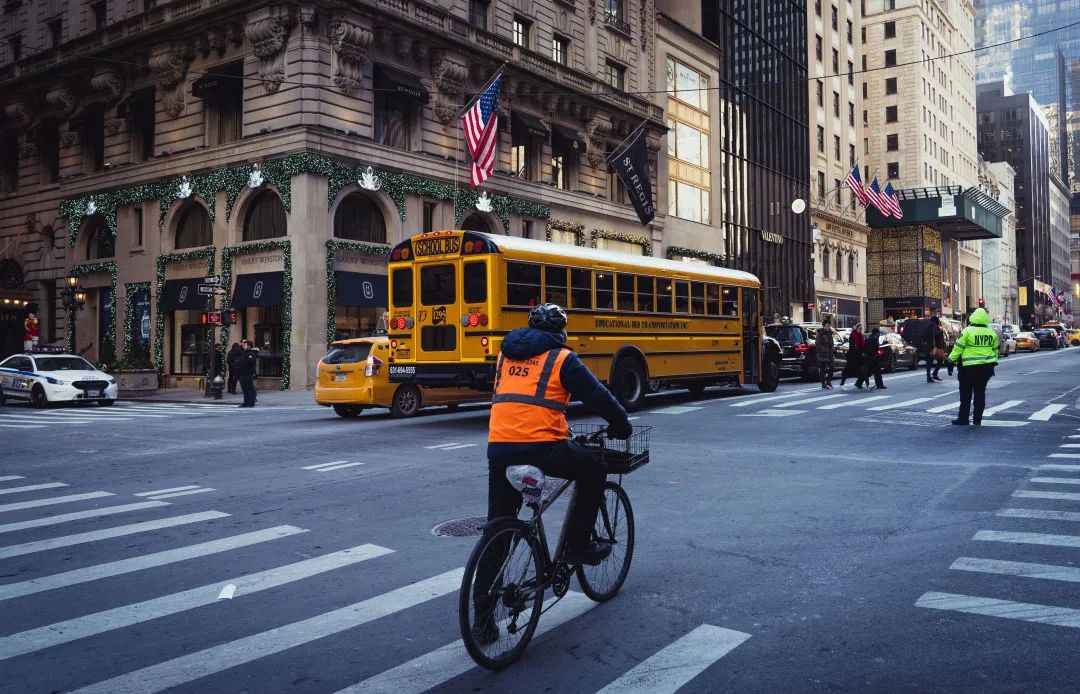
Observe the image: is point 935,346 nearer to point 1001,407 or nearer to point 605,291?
point 1001,407

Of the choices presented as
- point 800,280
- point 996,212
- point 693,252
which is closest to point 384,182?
point 693,252

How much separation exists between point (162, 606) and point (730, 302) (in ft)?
59.9

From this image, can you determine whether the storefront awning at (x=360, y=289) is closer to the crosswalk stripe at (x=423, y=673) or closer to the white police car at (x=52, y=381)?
the white police car at (x=52, y=381)

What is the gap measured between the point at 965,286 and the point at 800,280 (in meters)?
50.3

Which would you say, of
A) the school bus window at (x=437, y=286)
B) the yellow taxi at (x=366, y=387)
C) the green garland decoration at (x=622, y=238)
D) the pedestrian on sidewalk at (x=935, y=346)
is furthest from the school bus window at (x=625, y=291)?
the green garland decoration at (x=622, y=238)

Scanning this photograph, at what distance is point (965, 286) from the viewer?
335 ft

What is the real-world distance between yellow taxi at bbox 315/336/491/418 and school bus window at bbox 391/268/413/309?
1481 mm

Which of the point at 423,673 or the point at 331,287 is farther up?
the point at 331,287

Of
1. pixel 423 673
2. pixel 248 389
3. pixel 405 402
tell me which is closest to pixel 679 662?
pixel 423 673

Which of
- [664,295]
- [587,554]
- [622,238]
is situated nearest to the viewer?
[587,554]

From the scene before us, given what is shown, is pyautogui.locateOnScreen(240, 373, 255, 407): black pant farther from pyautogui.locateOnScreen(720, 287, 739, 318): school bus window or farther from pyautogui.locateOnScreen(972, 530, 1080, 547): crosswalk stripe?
pyautogui.locateOnScreen(972, 530, 1080, 547): crosswalk stripe

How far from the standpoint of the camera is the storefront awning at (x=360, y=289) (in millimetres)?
29561

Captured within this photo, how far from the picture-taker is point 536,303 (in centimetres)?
1577

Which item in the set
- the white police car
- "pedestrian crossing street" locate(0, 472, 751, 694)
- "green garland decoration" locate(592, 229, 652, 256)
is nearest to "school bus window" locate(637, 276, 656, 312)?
"pedestrian crossing street" locate(0, 472, 751, 694)
